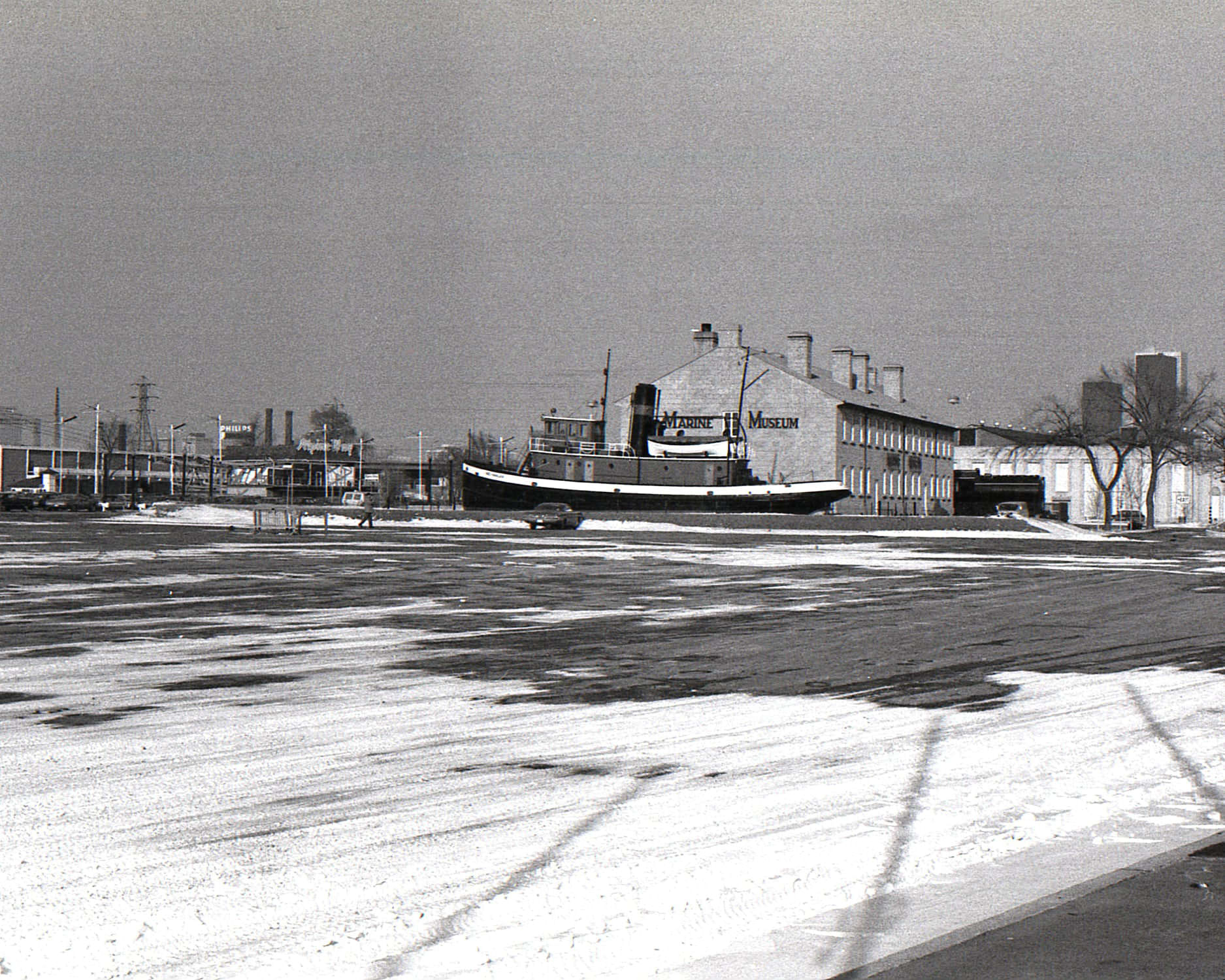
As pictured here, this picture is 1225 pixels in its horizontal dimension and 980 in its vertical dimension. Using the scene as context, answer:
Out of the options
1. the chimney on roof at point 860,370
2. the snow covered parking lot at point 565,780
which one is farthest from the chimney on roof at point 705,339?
the snow covered parking lot at point 565,780

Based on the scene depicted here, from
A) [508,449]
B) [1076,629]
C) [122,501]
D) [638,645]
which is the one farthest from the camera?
[508,449]

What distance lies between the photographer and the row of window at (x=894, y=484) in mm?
80375

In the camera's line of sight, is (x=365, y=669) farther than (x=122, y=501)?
No

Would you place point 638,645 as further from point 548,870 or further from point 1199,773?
point 548,870

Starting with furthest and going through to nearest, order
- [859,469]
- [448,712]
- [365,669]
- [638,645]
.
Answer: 1. [859,469]
2. [638,645]
3. [365,669]
4. [448,712]

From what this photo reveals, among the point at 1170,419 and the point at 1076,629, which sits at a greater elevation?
the point at 1170,419

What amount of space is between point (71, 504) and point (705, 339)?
122ft

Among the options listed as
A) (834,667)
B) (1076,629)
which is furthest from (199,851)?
(1076,629)

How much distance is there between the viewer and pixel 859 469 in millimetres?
81438

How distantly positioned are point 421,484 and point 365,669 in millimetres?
111627

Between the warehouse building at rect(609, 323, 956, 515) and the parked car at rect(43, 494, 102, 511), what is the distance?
94.0 ft

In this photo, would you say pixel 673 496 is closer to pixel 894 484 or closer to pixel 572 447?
pixel 572 447

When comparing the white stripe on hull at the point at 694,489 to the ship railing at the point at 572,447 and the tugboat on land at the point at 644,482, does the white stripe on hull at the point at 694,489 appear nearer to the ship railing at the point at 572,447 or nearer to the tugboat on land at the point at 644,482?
the tugboat on land at the point at 644,482

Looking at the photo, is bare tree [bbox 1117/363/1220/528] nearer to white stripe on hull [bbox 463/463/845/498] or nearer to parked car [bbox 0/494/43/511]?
white stripe on hull [bbox 463/463/845/498]
